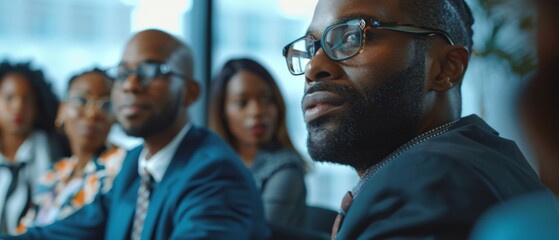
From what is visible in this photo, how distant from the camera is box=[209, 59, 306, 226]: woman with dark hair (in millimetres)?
2795

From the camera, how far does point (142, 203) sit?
1917mm

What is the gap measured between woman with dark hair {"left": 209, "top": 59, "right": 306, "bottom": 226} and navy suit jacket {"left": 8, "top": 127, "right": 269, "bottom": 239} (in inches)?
31.0

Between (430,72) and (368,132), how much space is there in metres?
0.16

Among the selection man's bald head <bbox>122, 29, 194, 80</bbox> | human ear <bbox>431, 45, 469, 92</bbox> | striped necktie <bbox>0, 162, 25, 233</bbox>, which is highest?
human ear <bbox>431, 45, 469, 92</bbox>

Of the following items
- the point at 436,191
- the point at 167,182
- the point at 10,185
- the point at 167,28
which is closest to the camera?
the point at 436,191

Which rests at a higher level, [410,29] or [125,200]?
[410,29]

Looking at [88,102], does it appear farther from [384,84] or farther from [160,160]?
[384,84]

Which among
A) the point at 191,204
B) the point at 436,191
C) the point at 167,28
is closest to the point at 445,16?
the point at 436,191

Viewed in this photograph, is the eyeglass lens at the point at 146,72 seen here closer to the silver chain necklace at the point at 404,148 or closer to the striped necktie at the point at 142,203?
the striped necktie at the point at 142,203

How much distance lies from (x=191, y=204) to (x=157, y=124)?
16.3 inches

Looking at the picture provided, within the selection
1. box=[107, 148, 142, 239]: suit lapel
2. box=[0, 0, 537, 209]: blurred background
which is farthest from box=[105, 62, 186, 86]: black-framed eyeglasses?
box=[0, 0, 537, 209]: blurred background

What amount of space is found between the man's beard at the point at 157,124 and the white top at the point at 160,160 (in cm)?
6

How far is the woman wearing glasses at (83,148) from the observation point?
294 centimetres

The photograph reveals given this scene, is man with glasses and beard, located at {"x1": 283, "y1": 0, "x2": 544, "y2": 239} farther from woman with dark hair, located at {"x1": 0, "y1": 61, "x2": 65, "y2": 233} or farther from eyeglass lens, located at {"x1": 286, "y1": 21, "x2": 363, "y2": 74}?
woman with dark hair, located at {"x1": 0, "y1": 61, "x2": 65, "y2": 233}
